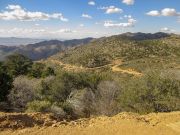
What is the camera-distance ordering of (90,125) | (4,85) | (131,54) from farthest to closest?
1. (131,54)
2. (4,85)
3. (90,125)

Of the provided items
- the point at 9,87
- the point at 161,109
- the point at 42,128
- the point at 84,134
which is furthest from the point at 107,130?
the point at 9,87

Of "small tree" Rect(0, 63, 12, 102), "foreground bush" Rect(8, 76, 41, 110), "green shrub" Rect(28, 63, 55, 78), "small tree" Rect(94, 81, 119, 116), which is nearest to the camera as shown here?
"small tree" Rect(94, 81, 119, 116)

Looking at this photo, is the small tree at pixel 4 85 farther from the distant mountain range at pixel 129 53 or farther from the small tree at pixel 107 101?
the distant mountain range at pixel 129 53

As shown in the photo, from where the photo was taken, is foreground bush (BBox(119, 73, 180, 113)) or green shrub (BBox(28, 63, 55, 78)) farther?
green shrub (BBox(28, 63, 55, 78))

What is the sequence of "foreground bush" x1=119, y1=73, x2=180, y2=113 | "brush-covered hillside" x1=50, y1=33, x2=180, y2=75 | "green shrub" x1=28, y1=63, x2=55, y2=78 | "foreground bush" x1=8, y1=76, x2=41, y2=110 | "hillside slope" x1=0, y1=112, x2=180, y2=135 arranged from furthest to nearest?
"brush-covered hillside" x1=50, y1=33, x2=180, y2=75 → "green shrub" x1=28, y1=63, x2=55, y2=78 → "foreground bush" x1=8, y1=76, x2=41, y2=110 → "foreground bush" x1=119, y1=73, x2=180, y2=113 → "hillside slope" x1=0, y1=112, x2=180, y2=135

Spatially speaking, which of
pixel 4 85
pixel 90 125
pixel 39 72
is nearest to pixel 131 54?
pixel 39 72

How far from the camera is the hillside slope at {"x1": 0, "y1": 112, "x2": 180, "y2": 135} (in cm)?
1270

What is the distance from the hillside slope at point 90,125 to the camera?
12695mm

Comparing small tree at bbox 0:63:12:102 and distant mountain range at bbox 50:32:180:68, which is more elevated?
small tree at bbox 0:63:12:102

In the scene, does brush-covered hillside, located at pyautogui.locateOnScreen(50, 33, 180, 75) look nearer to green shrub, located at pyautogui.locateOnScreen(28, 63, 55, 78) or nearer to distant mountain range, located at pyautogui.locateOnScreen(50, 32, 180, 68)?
distant mountain range, located at pyautogui.locateOnScreen(50, 32, 180, 68)

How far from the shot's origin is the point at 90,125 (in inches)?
532

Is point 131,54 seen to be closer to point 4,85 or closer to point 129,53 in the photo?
point 129,53

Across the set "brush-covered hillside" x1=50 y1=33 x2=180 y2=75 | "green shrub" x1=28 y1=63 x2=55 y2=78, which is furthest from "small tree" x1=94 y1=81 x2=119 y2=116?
"brush-covered hillside" x1=50 y1=33 x2=180 y2=75

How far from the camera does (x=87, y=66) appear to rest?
92.7 meters
